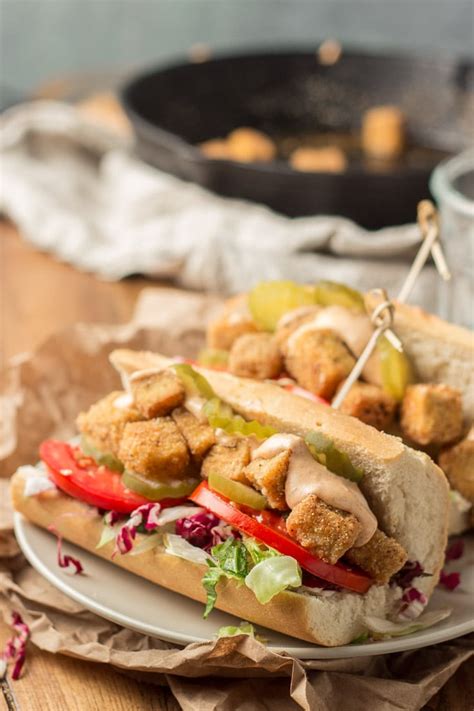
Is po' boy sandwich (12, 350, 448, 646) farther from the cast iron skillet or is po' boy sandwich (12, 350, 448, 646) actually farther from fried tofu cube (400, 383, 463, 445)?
the cast iron skillet

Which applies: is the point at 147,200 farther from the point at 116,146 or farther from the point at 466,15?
the point at 466,15

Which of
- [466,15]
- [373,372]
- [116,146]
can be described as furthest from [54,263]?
[466,15]

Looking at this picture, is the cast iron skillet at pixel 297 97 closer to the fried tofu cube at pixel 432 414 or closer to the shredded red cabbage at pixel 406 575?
the fried tofu cube at pixel 432 414

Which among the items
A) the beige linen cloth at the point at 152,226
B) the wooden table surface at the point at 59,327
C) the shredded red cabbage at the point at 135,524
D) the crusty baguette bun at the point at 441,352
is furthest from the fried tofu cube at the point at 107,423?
the beige linen cloth at the point at 152,226

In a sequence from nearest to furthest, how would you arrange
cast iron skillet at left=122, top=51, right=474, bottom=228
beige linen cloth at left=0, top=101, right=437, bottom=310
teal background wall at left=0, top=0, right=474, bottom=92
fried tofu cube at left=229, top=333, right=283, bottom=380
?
fried tofu cube at left=229, top=333, right=283, bottom=380, beige linen cloth at left=0, top=101, right=437, bottom=310, cast iron skillet at left=122, top=51, right=474, bottom=228, teal background wall at left=0, top=0, right=474, bottom=92

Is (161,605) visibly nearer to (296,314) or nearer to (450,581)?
(450,581)

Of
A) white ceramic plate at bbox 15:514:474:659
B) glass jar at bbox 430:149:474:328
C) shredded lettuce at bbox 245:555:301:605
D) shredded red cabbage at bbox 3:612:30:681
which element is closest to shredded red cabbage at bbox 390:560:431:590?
white ceramic plate at bbox 15:514:474:659
